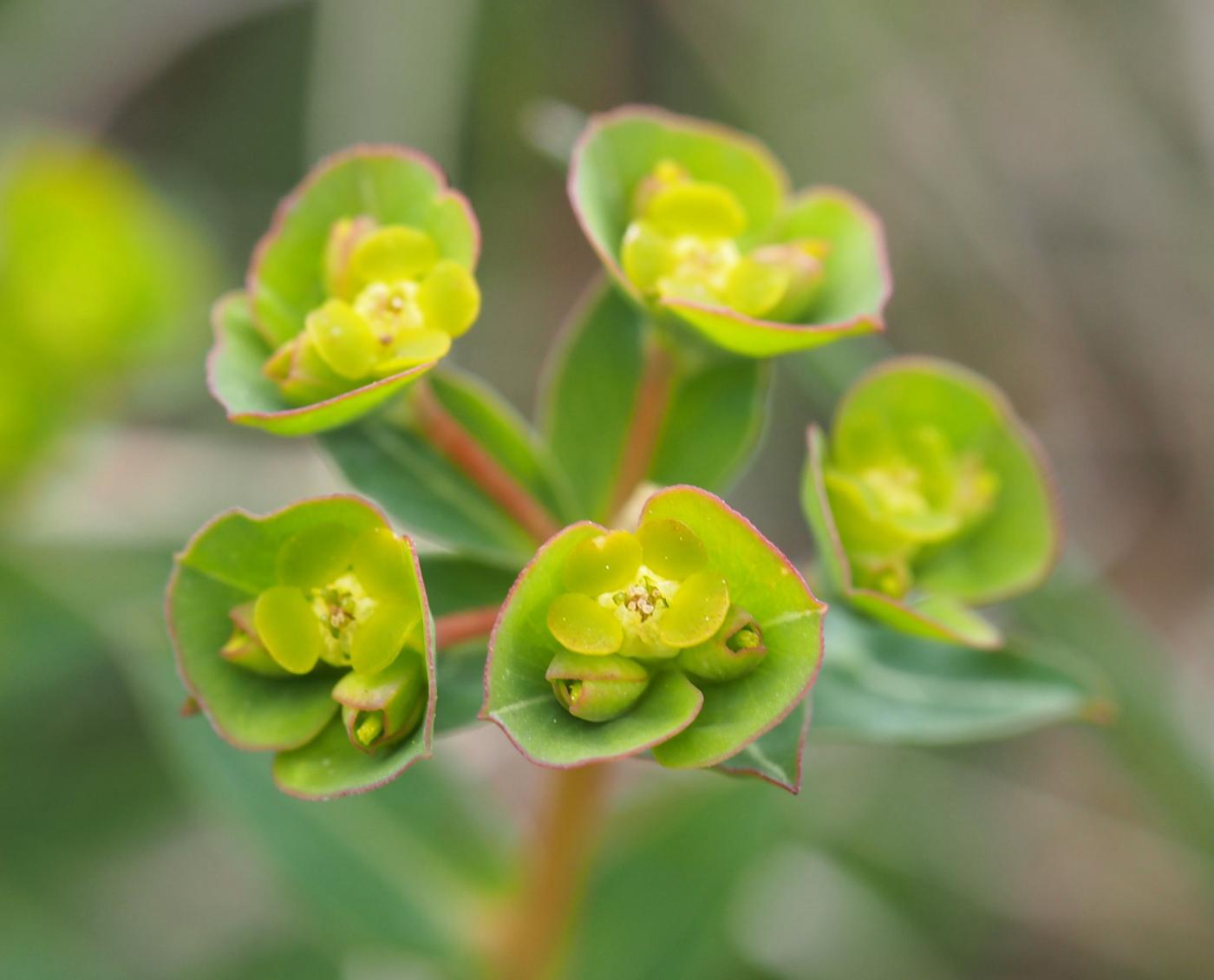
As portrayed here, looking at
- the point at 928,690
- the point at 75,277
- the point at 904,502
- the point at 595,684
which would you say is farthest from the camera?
the point at 75,277

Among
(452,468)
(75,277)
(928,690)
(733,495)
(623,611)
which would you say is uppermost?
(623,611)

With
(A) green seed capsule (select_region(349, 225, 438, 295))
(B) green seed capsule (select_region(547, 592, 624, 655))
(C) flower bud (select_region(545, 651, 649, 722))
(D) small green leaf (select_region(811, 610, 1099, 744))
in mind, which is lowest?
(D) small green leaf (select_region(811, 610, 1099, 744))

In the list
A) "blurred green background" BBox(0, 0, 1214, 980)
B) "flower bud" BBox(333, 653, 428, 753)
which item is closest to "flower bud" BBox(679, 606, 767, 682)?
"flower bud" BBox(333, 653, 428, 753)

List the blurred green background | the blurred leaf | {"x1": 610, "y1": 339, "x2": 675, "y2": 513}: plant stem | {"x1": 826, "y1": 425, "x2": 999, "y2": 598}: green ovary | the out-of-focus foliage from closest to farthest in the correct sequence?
1. {"x1": 826, "y1": 425, "x2": 999, "y2": 598}: green ovary
2. {"x1": 610, "y1": 339, "x2": 675, "y2": 513}: plant stem
3. the blurred leaf
4. the blurred green background
5. the out-of-focus foliage

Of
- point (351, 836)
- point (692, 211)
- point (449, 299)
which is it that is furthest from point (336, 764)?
point (351, 836)

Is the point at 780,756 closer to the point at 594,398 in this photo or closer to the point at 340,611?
the point at 340,611

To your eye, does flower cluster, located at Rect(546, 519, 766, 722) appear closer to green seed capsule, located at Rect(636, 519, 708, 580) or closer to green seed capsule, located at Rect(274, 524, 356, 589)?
green seed capsule, located at Rect(636, 519, 708, 580)

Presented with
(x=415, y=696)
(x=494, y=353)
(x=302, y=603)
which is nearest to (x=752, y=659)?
(x=415, y=696)
